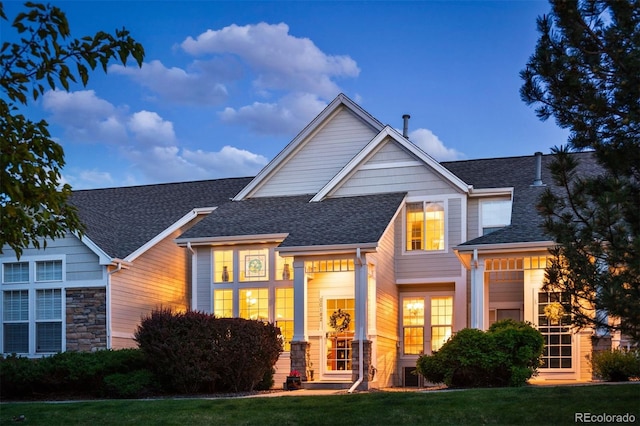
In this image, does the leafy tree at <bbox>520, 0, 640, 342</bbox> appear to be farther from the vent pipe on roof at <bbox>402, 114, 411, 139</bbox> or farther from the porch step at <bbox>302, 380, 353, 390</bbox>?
the vent pipe on roof at <bbox>402, 114, 411, 139</bbox>

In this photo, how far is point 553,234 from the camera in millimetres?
11562

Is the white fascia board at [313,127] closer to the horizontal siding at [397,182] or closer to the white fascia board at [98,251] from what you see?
the horizontal siding at [397,182]

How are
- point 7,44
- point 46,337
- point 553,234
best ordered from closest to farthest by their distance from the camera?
point 7,44 → point 553,234 → point 46,337

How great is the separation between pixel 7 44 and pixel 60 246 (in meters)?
15.7

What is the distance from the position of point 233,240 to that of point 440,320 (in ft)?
20.2

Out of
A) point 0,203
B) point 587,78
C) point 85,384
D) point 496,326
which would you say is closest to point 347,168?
point 496,326

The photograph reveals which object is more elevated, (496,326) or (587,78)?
(587,78)

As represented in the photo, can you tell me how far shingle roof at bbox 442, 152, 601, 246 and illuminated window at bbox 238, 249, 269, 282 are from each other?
5990 millimetres

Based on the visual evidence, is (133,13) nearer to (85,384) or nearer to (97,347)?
(85,384)

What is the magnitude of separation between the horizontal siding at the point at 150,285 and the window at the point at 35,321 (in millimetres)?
1624

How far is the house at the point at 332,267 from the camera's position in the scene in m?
21.2

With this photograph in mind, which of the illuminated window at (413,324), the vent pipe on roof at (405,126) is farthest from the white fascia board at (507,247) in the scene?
the vent pipe on roof at (405,126)

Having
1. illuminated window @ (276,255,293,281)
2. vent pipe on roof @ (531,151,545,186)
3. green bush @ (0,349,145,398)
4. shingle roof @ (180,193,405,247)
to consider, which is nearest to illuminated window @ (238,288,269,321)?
illuminated window @ (276,255,293,281)

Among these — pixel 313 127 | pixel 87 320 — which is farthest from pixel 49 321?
pixel 313 127
